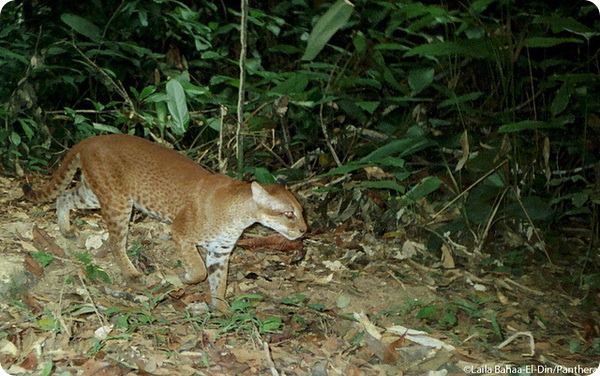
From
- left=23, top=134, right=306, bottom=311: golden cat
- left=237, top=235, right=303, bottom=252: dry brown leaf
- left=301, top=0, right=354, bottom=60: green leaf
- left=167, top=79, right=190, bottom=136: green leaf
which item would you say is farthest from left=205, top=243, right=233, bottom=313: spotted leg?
left=301, top=0, right=354, bottom=60: green leaf

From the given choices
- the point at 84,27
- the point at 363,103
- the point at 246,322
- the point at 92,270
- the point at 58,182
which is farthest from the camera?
the point at 58,182

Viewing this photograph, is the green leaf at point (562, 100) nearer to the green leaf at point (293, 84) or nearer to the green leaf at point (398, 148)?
the green leaf at point (398, 148)

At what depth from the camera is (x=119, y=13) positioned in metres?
3.35

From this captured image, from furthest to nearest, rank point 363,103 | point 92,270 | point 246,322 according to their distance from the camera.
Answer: point 363,103 < point 92,270 < point 246,322

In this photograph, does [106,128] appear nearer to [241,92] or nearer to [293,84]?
[241,92]

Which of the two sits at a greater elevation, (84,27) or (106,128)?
(84,27)

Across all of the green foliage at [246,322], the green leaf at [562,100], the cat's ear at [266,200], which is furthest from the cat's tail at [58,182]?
the green leaf at [562,100]

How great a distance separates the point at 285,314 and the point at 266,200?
18.2 inches

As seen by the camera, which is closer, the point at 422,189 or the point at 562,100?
the point at 562,100

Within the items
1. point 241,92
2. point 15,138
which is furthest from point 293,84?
point 15,138

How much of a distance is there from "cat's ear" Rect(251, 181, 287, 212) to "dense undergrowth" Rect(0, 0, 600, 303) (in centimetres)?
25

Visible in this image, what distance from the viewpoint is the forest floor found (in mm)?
2127

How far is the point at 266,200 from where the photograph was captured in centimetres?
277

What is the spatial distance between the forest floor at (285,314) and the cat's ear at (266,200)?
296 mm
